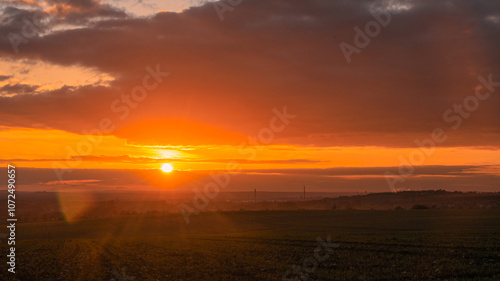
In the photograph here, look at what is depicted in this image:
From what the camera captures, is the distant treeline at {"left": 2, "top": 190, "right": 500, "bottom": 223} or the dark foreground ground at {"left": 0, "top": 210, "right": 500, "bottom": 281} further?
the distant treeline at {"left": 2, "top": 190, "right": 500, "bottom": 223}

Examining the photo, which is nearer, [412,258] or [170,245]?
[412,258]

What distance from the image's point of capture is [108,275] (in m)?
22.4

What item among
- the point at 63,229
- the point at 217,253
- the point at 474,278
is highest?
the point at 63,229

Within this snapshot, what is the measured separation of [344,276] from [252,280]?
4.17 m

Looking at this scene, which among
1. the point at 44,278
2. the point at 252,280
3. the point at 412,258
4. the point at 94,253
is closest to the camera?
the point at 252,280

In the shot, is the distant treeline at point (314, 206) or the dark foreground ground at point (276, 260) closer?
the dark foreground ground at point (276, 260)

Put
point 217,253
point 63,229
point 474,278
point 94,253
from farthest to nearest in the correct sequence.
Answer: point 63,229 → point 94,253 → point 217,253 → point 474,278

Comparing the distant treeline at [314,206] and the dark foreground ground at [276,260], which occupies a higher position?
the distant treeline at [314,206]

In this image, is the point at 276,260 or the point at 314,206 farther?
the point at 314,206

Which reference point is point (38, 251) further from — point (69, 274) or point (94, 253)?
point (69, 274)

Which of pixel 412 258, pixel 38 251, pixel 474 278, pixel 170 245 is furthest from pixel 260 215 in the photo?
pixel 474 278

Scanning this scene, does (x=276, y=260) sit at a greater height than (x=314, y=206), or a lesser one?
lesser

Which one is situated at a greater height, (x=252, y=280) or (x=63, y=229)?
(x=63, y=229)

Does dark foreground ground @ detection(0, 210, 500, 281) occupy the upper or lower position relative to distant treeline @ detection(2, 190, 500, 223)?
lower
